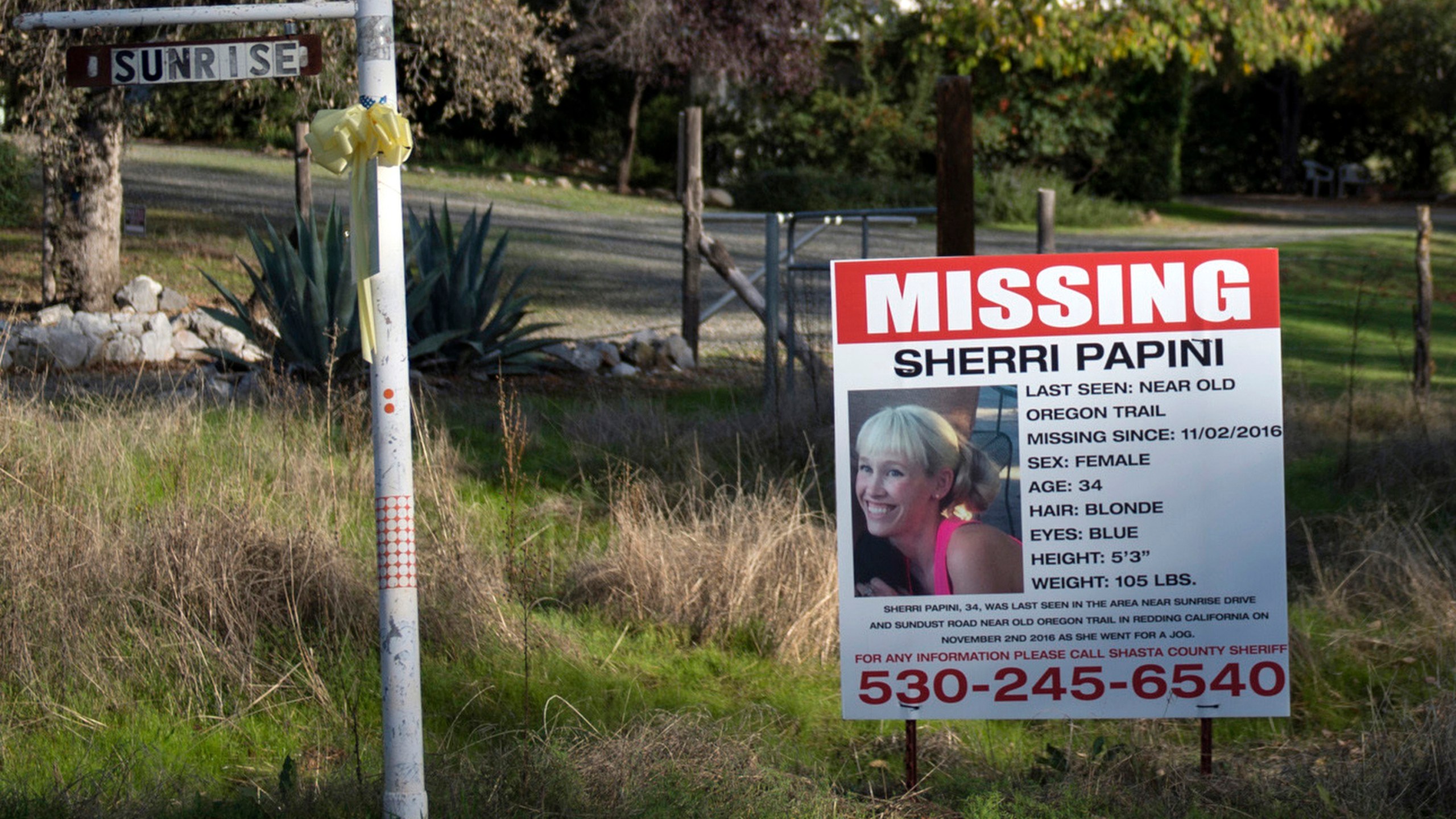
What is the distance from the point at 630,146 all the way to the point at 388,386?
76.2 ft

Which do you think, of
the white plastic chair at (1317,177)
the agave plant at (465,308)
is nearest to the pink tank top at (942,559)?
the agave plant at (465,308)

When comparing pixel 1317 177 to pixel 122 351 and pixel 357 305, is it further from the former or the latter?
pixel 357 305

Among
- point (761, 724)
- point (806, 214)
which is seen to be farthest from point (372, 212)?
point (806, 214)

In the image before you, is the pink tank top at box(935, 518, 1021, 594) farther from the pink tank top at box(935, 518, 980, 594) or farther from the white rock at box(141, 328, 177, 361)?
the white rock at box(141, 328, 177, 361)

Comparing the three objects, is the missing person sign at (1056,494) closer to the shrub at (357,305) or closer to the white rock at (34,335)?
the shrub at (357,305)

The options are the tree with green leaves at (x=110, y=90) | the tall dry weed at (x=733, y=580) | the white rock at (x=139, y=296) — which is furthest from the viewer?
the white rock at (x=139, y=296)

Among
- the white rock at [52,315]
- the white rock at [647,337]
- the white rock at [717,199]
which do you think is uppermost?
the white rock at [717,199]

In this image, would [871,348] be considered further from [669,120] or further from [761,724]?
[669,120]

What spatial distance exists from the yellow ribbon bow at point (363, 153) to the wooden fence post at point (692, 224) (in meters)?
6.09

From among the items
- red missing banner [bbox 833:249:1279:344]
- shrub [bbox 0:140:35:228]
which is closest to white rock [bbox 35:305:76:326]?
shrub [bbox 0:140:35:228]

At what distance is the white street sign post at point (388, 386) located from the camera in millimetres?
3084

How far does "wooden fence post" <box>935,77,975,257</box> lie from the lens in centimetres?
521

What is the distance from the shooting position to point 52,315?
36.8 ft

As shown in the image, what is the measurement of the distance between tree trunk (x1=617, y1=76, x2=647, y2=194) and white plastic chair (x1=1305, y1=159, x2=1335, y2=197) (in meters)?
19.2
